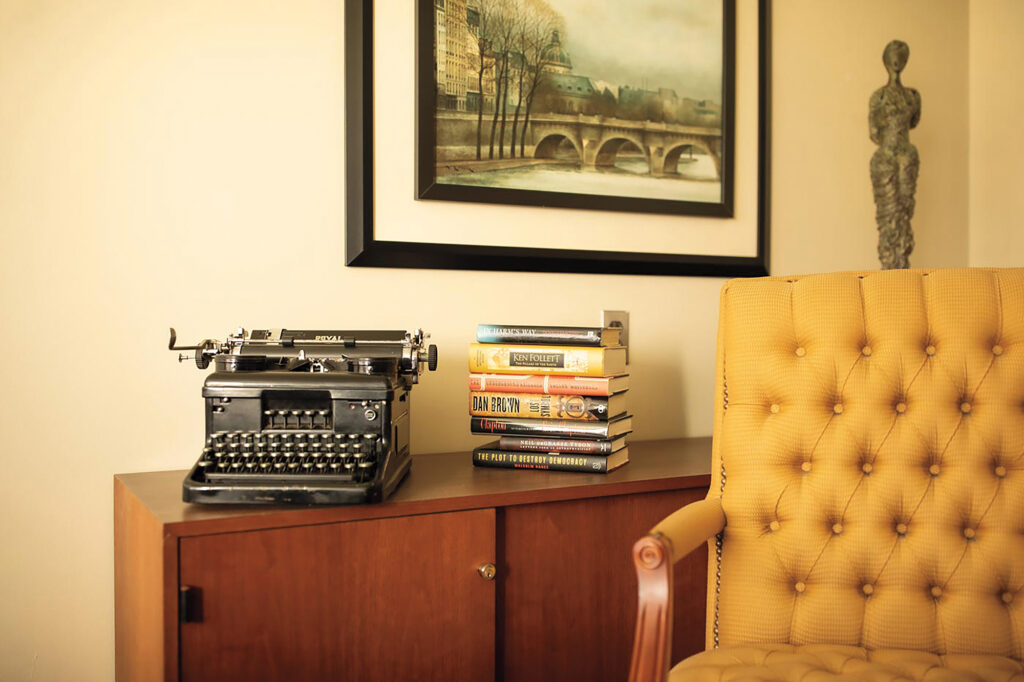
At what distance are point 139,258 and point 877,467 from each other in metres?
1.62

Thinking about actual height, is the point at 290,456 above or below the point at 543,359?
below

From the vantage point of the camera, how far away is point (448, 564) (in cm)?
144

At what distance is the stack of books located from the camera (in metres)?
1.71

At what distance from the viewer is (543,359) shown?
1.74 meters

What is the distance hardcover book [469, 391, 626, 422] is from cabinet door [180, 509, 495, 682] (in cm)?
33

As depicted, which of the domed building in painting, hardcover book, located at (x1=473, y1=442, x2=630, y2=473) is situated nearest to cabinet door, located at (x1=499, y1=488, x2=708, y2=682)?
hardcover book, located at (x1=473, y1=442, x2=630, y2=473)

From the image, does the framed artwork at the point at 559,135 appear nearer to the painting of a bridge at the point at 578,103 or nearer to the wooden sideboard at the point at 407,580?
the painting of a bridge at the point at 578,103

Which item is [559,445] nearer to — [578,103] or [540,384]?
[540,384]

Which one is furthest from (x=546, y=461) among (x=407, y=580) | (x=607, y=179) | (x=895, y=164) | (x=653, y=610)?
(x=895, y=164)

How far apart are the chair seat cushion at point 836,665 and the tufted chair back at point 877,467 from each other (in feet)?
0.20

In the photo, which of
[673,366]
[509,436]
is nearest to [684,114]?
[673,366]

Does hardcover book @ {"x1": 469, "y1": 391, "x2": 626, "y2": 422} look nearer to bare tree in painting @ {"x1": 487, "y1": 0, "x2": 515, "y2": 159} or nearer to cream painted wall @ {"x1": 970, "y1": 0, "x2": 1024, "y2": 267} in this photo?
bare tree in painting @ {"x1": 487, "y1": 0, "x2": 515, "y2": 159}

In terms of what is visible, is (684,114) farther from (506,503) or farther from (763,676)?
(763,676)

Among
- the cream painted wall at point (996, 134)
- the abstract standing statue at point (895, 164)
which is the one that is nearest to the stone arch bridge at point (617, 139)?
the abstract standing statue at point (895, 164)
